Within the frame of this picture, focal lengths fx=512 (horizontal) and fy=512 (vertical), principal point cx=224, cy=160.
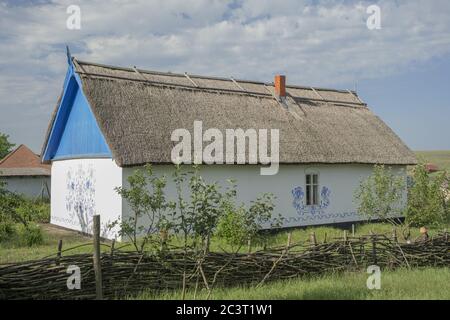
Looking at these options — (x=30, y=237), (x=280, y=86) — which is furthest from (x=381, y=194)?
(x=30, y=237)

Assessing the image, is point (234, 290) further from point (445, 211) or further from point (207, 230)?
point (445, 211)

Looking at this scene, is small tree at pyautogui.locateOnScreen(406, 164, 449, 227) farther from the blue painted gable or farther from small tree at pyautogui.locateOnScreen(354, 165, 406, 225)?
the blue painted gable

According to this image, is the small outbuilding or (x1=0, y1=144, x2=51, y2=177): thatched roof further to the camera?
(x1=0, y1=144, x2=51, y2=177): thatched roof

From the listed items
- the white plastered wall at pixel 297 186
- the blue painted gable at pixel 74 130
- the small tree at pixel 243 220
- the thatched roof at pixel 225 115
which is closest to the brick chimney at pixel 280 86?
the thatched roof at pixel 225 115

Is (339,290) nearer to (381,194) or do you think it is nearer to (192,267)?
(192,267)

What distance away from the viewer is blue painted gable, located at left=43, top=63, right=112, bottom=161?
51.9 ft

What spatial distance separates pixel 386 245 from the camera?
1020 centimetres

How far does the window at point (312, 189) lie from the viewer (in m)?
18.5

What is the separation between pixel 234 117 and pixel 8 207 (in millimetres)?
8933

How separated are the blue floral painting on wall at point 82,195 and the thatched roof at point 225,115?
2.45 meters

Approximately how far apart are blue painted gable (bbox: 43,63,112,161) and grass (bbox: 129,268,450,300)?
7.85 m

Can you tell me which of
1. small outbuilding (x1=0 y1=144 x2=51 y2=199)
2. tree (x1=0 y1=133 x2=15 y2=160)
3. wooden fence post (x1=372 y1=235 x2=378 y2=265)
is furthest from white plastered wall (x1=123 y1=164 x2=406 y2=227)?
tree (x1=0 y1=133 x2=15 y2=160)

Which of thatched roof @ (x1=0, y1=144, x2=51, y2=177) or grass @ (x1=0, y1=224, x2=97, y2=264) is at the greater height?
thatched roof @ (x1=0, y1=144, x2=51, y2=177)
